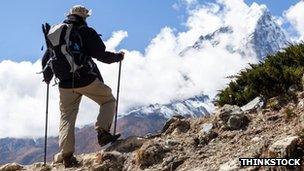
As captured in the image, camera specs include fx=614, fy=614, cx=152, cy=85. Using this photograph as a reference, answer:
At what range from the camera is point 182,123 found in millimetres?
12383

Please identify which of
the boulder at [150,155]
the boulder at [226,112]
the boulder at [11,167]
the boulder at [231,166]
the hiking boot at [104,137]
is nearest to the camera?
the boulder at [231,166]

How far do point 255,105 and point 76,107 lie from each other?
3532mm

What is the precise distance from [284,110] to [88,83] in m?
3.77

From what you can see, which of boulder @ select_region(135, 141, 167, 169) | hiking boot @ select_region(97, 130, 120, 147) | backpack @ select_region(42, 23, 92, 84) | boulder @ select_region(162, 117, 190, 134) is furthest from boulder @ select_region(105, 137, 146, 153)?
backpack @ select_region(42, 23, 92, 84)

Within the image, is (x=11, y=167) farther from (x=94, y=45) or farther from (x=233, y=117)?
(x=233, y=117)

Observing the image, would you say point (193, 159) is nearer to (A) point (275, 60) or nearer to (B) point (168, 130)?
(B) point (168, 130)

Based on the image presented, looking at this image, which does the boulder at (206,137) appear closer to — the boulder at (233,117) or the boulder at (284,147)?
the boulder at (233,117)

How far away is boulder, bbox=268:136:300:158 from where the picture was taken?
27.5 ft

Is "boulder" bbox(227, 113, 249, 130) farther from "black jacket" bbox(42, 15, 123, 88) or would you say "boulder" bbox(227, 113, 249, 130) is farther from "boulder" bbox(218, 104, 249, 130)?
"black jacket" bbox(42, 15, 123, 88)

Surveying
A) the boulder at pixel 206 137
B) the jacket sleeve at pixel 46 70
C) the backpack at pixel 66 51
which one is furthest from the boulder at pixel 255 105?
the jacket sleeve at pixel 46 70

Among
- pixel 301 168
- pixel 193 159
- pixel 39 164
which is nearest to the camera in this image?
pixel 301 168

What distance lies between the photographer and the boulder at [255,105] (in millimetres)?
11694

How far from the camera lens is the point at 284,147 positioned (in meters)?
8.47

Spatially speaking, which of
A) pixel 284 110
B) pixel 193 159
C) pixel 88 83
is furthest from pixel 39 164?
pixel 284 110
